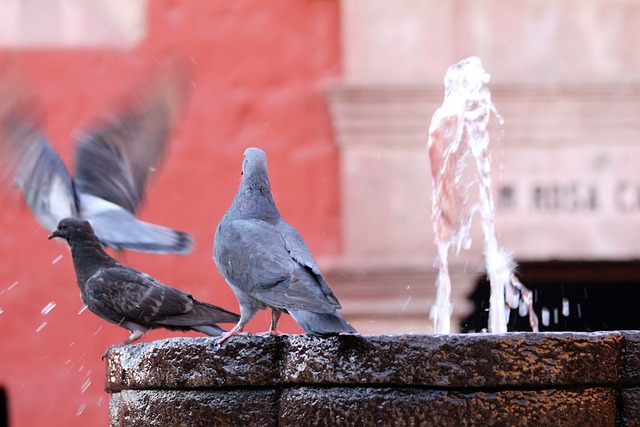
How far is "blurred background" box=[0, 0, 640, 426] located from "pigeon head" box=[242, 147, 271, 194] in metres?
3.02

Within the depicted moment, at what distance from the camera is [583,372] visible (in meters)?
2.20

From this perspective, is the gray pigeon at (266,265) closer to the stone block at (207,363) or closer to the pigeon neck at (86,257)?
the stone block at (207,363)

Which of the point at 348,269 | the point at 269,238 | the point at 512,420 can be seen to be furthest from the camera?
the point at 348,269

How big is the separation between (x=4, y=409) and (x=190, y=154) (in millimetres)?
1572

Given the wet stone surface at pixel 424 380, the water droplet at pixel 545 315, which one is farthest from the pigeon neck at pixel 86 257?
the water droplet at pixel 545 315

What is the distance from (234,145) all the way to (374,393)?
11.8 feet

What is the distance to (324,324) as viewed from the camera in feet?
7.18

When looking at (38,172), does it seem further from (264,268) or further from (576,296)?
(576,296)

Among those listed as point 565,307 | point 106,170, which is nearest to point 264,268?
point 106,170

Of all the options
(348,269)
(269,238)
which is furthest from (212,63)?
(269,238)

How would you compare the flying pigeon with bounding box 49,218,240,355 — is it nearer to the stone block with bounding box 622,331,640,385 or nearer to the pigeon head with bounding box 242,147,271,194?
the pigeon head with bounding box 242,147,271,194

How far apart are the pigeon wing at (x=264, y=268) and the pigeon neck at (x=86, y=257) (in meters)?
0.60

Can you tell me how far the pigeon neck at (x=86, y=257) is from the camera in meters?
2.95

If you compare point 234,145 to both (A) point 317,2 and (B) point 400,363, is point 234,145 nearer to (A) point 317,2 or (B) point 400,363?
(A) point 317,2
